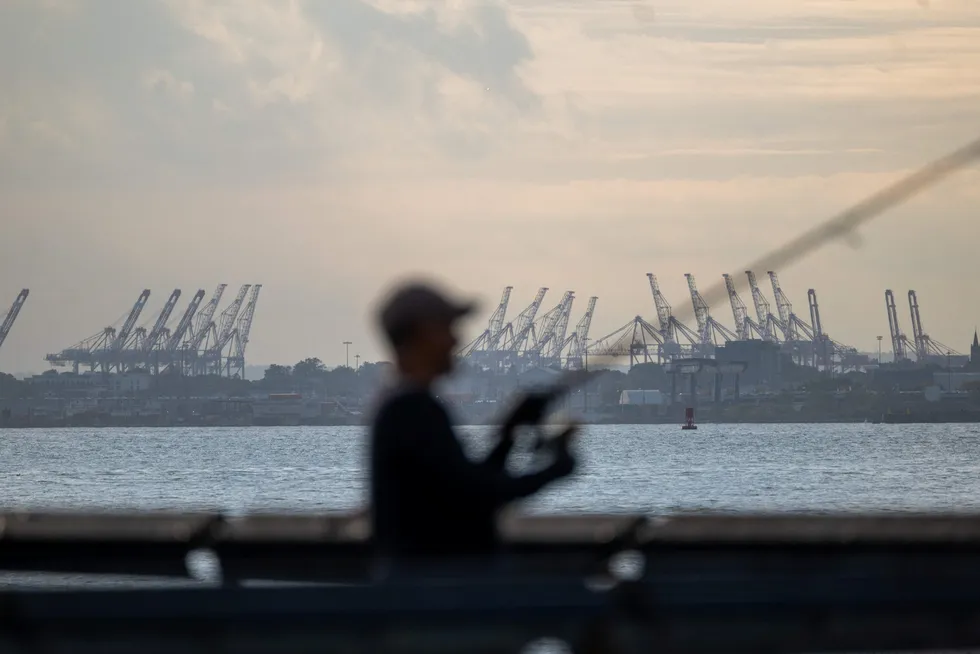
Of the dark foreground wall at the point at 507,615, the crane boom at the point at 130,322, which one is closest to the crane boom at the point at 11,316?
the crane boom at the point at 130,322

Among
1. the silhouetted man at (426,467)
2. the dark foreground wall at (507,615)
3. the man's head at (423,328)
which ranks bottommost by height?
the dark foreground wall at (507,615)

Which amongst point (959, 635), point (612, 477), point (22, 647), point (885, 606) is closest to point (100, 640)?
point (22, 647)

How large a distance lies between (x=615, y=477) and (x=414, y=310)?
186 feet

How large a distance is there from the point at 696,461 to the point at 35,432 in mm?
107694

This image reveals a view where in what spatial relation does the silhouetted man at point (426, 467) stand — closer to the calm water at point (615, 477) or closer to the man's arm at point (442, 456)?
the man's arm at point (442, 456)

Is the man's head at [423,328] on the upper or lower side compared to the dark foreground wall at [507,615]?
upper

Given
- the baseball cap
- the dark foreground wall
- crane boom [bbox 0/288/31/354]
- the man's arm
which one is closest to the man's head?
the baseball cap

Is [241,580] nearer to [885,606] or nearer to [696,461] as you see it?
[885,606]

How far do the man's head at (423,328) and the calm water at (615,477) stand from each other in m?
17.7

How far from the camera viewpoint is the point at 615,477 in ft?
196

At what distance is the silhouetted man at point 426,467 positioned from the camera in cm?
323

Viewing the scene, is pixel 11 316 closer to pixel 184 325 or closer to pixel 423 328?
pixel 184 325

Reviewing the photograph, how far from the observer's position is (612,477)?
59.6 meters

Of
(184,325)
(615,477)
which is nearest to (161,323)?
(184,325)
